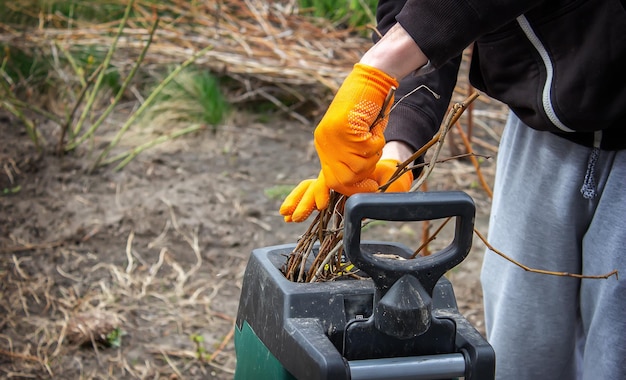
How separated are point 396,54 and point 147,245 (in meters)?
1.95

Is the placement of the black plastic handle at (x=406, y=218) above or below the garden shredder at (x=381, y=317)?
above

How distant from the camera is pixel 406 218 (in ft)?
3.16

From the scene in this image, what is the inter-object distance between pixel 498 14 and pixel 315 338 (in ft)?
1.73

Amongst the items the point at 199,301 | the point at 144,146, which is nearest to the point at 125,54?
the point at 144,146

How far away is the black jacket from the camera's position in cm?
115

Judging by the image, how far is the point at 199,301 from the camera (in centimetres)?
267

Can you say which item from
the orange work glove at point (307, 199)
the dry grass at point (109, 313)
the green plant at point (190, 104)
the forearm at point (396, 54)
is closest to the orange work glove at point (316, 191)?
the orange work glove at point (307, 199)

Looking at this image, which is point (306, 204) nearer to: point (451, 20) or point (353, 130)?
point (353, 130)

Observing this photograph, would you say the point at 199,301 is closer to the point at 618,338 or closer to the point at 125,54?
the point at 618,338

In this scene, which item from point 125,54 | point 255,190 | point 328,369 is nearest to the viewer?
point 328,369

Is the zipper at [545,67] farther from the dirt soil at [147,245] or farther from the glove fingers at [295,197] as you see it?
the dirt soil at [147,245]

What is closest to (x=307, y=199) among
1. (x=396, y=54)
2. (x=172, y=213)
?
(x=396, y=54)

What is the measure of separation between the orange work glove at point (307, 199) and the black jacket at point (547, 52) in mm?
270

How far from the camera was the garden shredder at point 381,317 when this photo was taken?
38.0 inches
